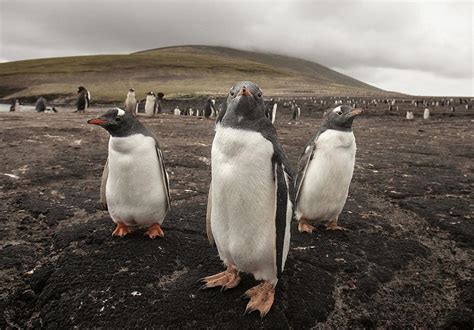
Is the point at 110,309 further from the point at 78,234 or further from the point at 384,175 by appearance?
the point at 384,175

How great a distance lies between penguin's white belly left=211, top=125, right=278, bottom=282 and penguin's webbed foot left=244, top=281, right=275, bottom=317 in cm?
7

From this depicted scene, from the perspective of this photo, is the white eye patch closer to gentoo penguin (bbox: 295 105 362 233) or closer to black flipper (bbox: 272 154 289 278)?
black flipper (bbox: 272 154 289 278)

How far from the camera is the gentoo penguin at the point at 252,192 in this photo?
256 cm

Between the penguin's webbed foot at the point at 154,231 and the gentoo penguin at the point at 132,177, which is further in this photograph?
the penguin's webbed foot at the point at 154,231

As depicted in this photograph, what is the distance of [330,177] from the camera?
13.0 ft

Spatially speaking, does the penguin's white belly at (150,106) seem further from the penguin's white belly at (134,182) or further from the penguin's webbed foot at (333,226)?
the penguin's webbed foot at (333,226)

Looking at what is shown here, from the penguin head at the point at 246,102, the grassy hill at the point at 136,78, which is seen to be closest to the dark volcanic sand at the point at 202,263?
the penguin head at the point at 246,102

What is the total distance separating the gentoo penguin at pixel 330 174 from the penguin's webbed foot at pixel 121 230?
167 centimetres

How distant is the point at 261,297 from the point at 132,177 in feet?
5.09

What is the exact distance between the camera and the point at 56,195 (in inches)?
176

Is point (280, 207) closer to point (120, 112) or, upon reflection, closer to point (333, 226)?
point (333, 226)

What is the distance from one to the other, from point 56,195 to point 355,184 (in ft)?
12.6

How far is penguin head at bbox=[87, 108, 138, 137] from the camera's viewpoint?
10.8 ft

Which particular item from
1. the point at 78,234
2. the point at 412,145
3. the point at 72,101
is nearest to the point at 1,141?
the point at 78,234
